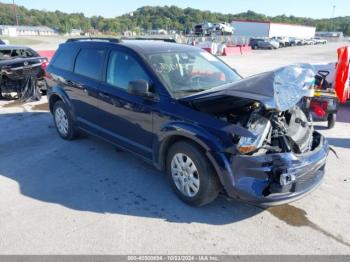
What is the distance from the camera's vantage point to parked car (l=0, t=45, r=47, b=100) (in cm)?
941

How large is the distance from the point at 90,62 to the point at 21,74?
17.7 ft

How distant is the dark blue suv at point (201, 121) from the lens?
3.25 m

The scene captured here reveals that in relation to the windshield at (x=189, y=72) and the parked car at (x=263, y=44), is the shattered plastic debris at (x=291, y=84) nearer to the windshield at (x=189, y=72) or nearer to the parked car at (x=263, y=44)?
the windshield at (x=189, y=72)

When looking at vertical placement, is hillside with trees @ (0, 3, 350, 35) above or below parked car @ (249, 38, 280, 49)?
above

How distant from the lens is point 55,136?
640 cm

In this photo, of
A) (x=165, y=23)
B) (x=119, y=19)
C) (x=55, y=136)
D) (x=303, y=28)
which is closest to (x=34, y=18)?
(x=119, y=19)

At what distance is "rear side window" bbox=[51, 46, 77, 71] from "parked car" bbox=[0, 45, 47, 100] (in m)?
3.86

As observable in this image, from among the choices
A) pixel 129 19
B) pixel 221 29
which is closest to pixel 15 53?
pixel 221 29

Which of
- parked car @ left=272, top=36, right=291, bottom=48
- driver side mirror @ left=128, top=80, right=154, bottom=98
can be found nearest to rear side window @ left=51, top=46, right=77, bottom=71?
driver side mirror @ left=128, top=80, right=154, bottom=98

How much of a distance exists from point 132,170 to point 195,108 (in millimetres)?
1674

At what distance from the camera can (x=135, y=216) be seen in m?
3.65

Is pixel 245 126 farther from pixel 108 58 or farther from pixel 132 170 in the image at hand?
pixel 108 58

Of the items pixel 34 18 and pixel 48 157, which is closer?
pixel 48 157

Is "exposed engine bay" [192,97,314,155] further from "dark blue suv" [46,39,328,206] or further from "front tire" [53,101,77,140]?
"front tire" [53,101,77,140]
